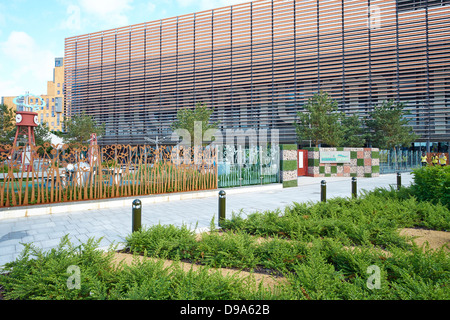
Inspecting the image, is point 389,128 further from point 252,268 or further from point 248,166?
point 252,268

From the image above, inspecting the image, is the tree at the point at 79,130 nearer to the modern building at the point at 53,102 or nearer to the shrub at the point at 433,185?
the shrub at the point at 433,185

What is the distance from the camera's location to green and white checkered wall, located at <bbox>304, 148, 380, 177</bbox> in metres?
20.1

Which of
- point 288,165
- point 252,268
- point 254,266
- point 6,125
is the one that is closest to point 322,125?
point 288,165

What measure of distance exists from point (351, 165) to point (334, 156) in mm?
1725

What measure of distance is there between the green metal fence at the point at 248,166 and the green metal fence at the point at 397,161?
14.0 metres

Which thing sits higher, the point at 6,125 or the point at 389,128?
the point at 6,125

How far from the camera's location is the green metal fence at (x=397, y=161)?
24.3 meters

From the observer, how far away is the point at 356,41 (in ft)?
99.3

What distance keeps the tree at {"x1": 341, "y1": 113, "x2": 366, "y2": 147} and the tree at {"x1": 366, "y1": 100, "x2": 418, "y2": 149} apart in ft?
3.49

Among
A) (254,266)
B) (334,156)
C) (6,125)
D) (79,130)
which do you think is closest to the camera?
(254,266)

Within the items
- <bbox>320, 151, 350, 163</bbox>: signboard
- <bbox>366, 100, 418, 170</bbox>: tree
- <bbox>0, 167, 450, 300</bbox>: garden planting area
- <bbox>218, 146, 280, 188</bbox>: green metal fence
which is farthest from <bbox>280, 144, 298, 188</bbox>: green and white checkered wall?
<bbox>366, 100, 418, 170</bbox>: tree

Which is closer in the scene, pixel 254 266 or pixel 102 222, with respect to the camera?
pixel 254 266

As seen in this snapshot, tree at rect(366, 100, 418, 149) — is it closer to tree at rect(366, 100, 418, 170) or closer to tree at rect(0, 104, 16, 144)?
tree at rect(366, 100, 418, 170)

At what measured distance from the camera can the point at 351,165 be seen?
20.9m
